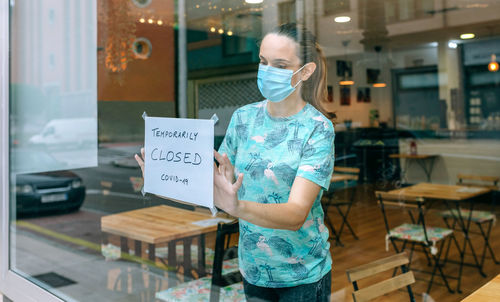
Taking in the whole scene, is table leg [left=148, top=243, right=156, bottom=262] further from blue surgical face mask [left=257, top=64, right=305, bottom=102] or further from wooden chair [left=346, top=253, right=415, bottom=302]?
blue surgical face mask [left=257, top=64, right=305, bottom=102]

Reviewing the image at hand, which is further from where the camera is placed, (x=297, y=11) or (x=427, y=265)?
(x=427, y=265)

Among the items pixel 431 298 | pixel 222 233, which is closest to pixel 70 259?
pixel 222 233

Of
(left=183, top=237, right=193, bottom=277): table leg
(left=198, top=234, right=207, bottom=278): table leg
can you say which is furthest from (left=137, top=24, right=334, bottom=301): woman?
(left=183, top=237, right=193, bottom=277): table leg

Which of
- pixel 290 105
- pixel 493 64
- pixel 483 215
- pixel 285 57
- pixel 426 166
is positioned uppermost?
pixel 493 64

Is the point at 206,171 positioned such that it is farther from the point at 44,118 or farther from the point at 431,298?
the point at 431,298

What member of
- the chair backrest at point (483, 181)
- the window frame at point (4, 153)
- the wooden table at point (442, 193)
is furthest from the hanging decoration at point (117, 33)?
the chair backrest at point (483, 181)

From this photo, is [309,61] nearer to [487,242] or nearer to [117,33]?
[117,33]

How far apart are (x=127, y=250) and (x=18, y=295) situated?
721 millimetres

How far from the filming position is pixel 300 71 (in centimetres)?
120

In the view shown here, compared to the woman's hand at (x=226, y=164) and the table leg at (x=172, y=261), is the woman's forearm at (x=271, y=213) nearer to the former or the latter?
the woman's hand at (x=226, y=164)

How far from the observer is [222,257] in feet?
6.34

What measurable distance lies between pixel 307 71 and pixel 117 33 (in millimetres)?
1614

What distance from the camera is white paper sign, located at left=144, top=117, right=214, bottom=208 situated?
1.13m

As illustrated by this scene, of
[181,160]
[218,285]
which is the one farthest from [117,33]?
[181,160]
